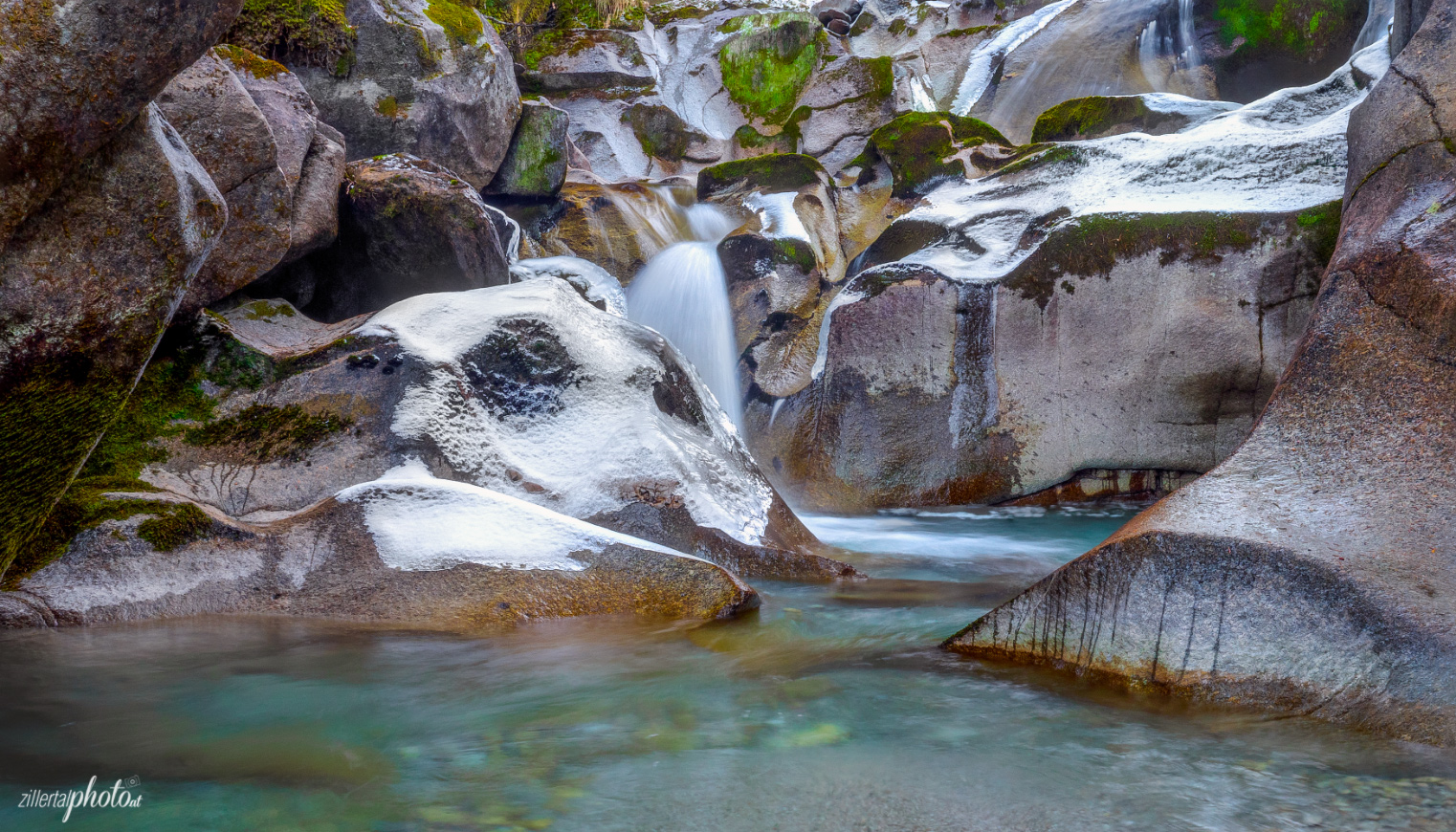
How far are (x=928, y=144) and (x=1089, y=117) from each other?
157cm

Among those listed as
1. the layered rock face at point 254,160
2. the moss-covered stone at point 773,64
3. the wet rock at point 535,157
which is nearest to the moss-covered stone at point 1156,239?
the layered rock face at point 254,160

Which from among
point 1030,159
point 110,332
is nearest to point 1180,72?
point 1030,159

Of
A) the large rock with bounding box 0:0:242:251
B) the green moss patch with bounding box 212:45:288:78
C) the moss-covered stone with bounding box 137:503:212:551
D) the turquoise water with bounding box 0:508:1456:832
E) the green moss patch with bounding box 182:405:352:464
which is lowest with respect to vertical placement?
the turquoise water with bounding box 0:508:1456:832

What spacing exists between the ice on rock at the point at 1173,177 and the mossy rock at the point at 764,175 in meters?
2.47

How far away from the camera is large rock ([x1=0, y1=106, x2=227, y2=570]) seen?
212cm

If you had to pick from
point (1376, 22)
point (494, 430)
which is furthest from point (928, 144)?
point (494, 430)

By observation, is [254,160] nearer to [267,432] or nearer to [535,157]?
[267,432]

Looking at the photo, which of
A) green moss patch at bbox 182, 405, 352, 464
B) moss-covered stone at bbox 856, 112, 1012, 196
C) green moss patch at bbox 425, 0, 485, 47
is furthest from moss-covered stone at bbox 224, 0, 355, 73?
moss-covered stone at bbox 856, 112, 1012, 196

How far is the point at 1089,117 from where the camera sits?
8.60 meters

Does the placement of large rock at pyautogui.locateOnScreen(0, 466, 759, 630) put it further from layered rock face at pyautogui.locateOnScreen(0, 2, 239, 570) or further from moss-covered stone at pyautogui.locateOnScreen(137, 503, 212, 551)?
layered rock face at pyautogui.locateOnScreen(0, 2, 239, 570)

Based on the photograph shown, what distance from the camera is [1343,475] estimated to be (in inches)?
112

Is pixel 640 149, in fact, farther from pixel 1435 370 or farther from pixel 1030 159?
pixel 1435 370

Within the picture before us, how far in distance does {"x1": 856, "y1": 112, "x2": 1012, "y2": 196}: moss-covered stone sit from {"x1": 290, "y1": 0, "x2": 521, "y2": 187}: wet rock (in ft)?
14.1

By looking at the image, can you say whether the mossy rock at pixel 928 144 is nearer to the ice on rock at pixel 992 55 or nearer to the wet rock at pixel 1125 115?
the wet rock at pixel 1125 115
